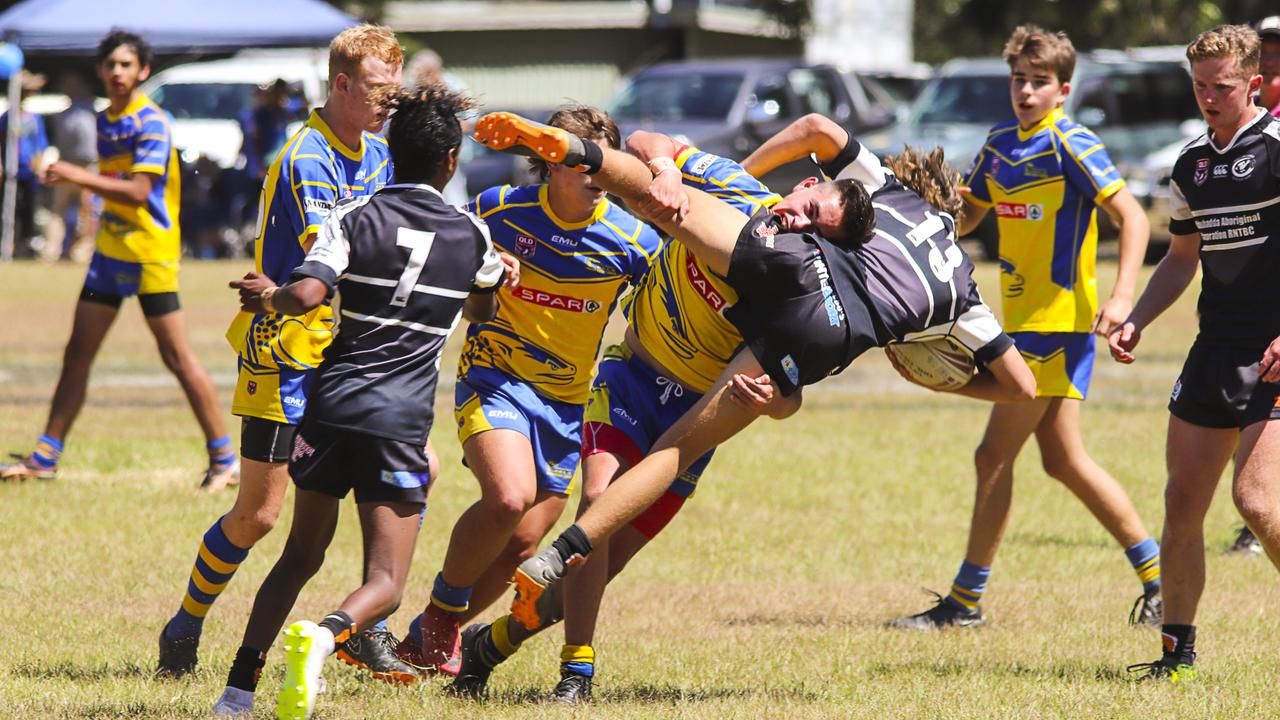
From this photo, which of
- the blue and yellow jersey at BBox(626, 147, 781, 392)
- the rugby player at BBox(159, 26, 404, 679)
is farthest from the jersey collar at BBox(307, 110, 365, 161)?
the blue and yellow jersey at BBox(626, 147, 781, 392)

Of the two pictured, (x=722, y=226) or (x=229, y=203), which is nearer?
(x=722, y=226)

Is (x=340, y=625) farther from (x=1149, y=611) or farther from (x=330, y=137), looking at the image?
(x=1149, y=611)

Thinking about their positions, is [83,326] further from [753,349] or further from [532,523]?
[753,349]

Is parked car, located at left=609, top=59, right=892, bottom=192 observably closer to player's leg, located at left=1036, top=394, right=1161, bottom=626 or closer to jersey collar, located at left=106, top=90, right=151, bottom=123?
jersey collar, located at left=106, top=90, right=151, bottom=123

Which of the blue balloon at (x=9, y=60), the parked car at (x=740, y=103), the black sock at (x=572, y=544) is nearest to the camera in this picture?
the black sock at (x=572, y=544)

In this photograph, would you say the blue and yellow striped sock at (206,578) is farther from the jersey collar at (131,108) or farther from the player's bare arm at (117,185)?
the jersey collar at (131,108)

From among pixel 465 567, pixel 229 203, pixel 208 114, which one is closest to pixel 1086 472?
pixel 465 567

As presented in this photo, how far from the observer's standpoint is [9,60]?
1955cm

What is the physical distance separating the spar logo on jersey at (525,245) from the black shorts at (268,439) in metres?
0.95

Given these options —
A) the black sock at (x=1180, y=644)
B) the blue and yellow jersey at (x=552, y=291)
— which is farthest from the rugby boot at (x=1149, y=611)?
the blue and yellow jersey at (x=552, y=291)

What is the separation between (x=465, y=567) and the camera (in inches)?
218

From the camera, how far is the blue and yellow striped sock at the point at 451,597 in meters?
5.56

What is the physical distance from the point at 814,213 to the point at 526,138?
976mm

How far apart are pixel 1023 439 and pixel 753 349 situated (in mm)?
2224
